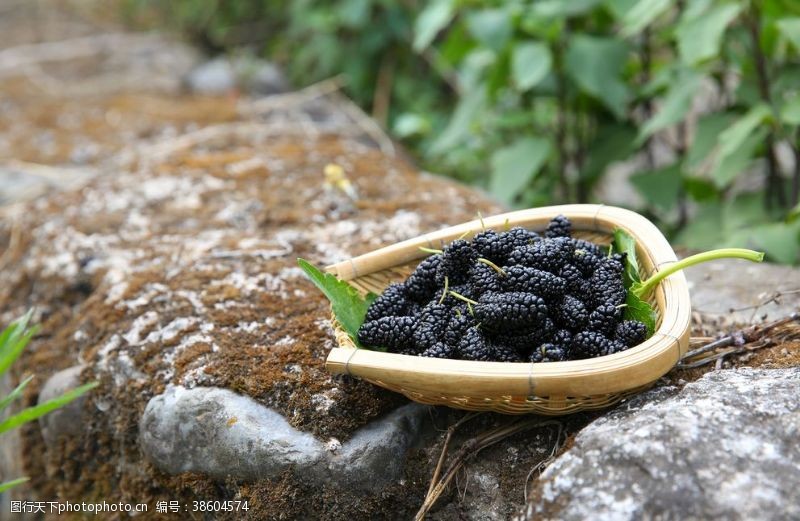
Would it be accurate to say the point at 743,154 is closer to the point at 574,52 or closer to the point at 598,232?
the point at 574,52

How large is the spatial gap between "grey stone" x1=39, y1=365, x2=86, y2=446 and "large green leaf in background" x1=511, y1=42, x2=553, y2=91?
1.87 m

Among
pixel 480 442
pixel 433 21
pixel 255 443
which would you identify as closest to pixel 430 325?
pixel 480 442

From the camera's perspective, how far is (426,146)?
4.66 meters

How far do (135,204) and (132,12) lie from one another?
12.8 feet

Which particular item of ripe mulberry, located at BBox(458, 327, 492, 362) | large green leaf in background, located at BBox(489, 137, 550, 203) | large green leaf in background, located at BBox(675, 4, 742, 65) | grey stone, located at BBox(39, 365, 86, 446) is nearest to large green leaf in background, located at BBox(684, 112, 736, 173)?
large green leaf in background, located at BBox(675, 4, 742, 65)

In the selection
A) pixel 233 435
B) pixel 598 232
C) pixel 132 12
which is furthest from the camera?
pixel 132 12

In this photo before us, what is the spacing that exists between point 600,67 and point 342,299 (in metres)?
1.82

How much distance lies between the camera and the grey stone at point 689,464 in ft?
4.14

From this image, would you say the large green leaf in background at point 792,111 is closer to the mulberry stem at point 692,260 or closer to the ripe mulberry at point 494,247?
the mulberry stem at point 692,260

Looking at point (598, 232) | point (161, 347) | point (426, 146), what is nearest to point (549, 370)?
point (598, 232)

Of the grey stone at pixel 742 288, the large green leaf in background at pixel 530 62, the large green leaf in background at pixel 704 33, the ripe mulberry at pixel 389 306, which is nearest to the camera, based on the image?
the ripe mulberry at pixel 389 306

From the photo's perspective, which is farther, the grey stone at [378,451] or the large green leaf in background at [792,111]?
the large green leaf in background at [792,111]

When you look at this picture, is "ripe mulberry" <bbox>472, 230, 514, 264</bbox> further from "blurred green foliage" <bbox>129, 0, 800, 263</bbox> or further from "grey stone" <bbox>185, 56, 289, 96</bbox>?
"grey stone" <bbox>185, 56, 289, 96</bbox>

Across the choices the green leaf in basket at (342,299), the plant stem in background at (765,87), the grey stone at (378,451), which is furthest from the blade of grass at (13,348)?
the plant stem in background at (765,87)
